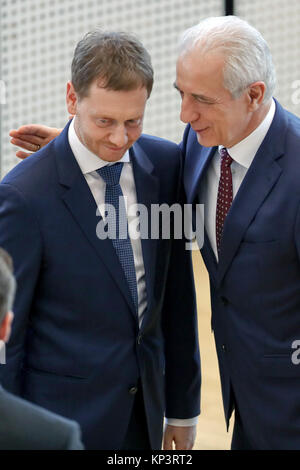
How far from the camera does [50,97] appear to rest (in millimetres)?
5531

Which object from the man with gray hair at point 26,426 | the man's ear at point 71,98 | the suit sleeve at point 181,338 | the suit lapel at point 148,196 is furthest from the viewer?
the suit sleeve at point 181,338

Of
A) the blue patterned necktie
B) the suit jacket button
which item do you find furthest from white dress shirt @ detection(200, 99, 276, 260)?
the blue patterned necktie

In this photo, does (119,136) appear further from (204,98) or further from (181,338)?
(181,338)

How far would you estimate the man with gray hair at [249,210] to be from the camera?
2172 mm

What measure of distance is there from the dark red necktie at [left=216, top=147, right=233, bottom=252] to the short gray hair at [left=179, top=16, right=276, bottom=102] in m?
0.19

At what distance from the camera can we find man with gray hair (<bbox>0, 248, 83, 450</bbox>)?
4.55 ft

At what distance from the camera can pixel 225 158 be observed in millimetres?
2322

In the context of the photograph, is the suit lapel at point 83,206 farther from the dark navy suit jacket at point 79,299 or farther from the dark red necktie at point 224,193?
the dark red necktie at point 224,193

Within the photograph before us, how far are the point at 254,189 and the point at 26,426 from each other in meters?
1.02

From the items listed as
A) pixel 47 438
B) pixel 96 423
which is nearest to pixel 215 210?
pixel 96 423

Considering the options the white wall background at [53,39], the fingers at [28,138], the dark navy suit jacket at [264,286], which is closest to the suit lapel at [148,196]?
the dark navy suit jacket at [264,286]

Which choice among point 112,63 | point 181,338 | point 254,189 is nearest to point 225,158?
point 254,189

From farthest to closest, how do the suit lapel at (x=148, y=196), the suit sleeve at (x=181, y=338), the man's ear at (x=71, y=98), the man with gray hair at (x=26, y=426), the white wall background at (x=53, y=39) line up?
the white wall background at (x=53, y=39) < the suit sleeve at (x=181, y=338) < the suit lapel at (x=148, y=196) < the man's ear at (x=71, y=98) < the man with gray hair at (x=26, y=426)
